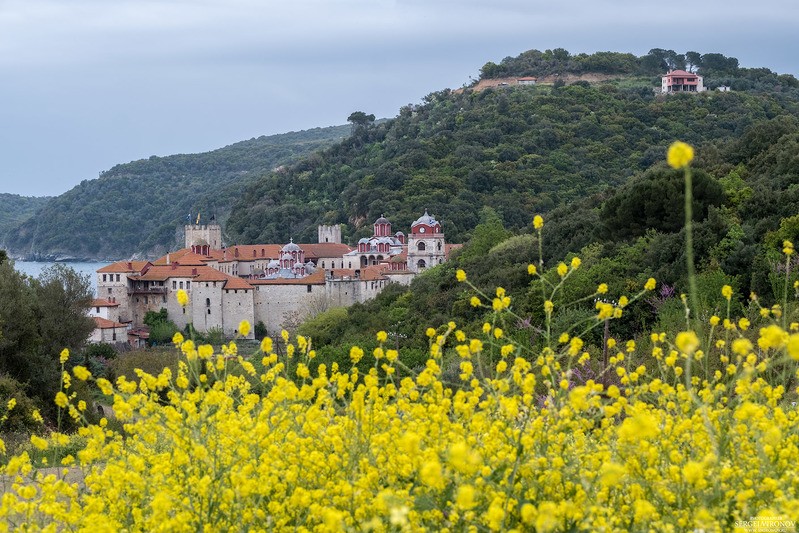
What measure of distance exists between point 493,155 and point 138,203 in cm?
8666

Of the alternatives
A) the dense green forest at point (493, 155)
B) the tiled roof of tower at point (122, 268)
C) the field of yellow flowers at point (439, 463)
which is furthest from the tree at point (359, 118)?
the field of yellow flowers at point (439, 463)

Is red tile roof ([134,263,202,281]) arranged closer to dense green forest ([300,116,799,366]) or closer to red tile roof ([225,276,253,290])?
red tile roof ([225,276,253,290])

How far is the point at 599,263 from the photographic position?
80.3 feet

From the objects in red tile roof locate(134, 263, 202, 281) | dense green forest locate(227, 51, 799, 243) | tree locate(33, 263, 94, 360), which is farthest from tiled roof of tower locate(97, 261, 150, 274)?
tree locate(33, 263, 94, 360)

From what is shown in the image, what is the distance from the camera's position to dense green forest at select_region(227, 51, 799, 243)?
6875cm

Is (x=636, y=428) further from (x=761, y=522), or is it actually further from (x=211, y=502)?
(x=211, y=502)

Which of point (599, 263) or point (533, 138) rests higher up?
point (533, 138)

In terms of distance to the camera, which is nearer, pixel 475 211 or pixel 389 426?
pixel 389 426

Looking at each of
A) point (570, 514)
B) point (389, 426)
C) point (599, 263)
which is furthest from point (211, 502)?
point (599, 263)

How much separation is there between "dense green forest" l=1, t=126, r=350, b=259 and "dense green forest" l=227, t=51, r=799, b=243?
126 ft

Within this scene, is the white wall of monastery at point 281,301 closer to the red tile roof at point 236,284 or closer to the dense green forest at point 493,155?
the red tile roof at point 236,284

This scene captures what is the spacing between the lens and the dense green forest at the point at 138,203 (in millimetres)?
138625

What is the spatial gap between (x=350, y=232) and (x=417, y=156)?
6.97 metres

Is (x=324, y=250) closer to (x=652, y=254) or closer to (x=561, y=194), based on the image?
(x=561, y=194)
